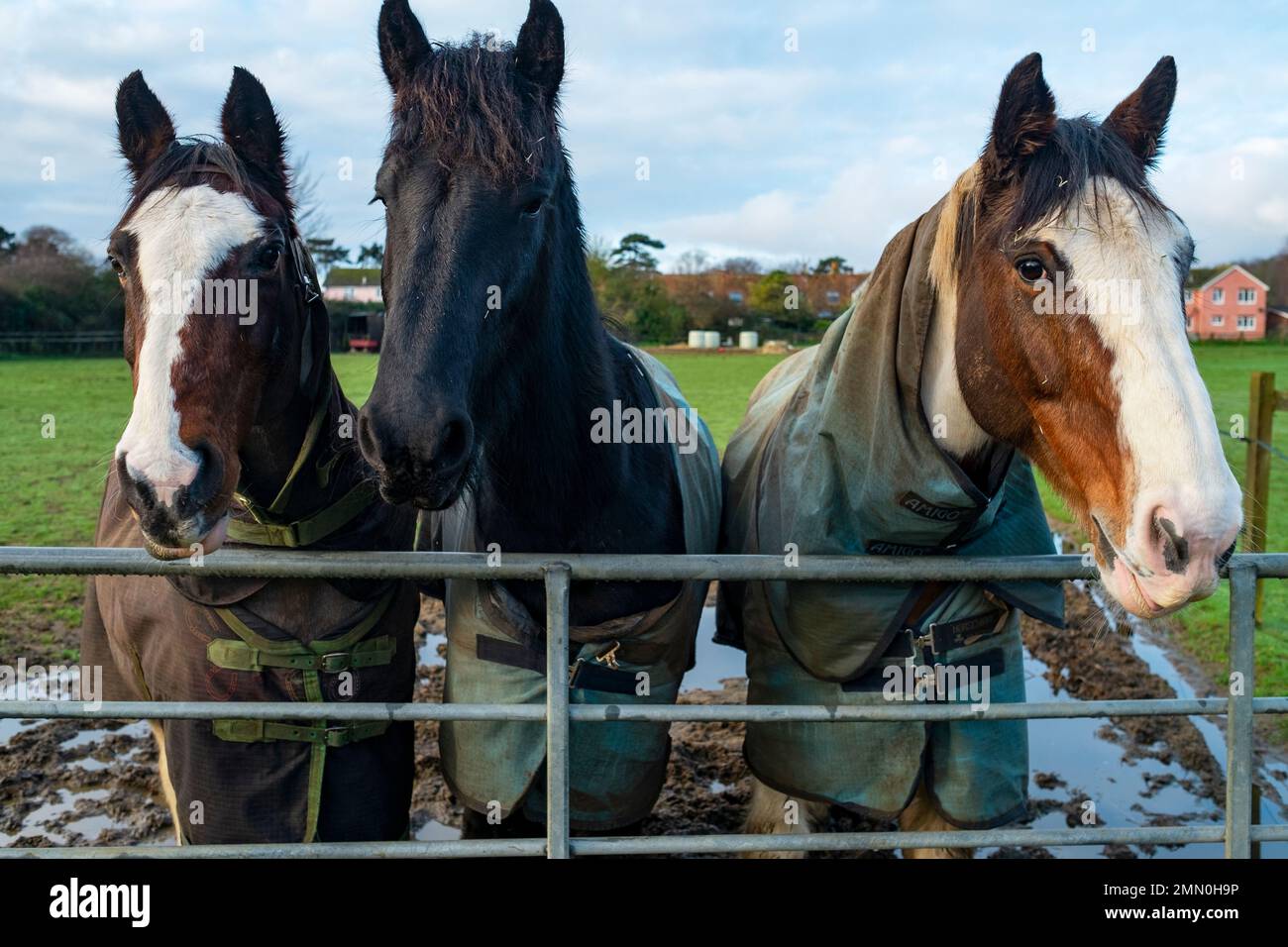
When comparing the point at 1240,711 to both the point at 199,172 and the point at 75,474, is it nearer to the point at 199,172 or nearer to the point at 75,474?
the point at 199,172

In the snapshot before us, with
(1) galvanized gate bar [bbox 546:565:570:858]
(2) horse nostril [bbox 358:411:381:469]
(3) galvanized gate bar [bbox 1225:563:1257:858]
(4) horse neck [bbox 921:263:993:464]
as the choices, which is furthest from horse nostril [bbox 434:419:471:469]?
(3) galvanized gate bar [bbox 1225:563:1257:858]

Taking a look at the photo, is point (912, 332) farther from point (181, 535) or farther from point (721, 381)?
point (721, 381)

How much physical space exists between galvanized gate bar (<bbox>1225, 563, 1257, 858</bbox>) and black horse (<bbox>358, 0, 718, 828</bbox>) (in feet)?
4.48

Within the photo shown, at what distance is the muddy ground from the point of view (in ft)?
→ 12.7

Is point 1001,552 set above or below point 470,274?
below

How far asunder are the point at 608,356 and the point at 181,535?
1.19 m

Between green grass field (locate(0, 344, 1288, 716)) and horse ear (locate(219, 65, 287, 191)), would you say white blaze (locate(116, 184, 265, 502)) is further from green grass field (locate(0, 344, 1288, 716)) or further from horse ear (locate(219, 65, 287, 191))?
green grass field (locate(0, 344, 1288, 716))

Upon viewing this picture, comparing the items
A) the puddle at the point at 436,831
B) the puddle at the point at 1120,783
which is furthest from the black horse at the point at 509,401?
the puddle at the point at 1120,783

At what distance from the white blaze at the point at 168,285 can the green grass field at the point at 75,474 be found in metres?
1.00

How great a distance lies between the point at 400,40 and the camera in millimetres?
2176

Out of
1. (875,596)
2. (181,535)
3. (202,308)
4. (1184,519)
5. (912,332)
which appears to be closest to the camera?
(1184,519)

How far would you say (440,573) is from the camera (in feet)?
7.02

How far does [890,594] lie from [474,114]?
1.60m
